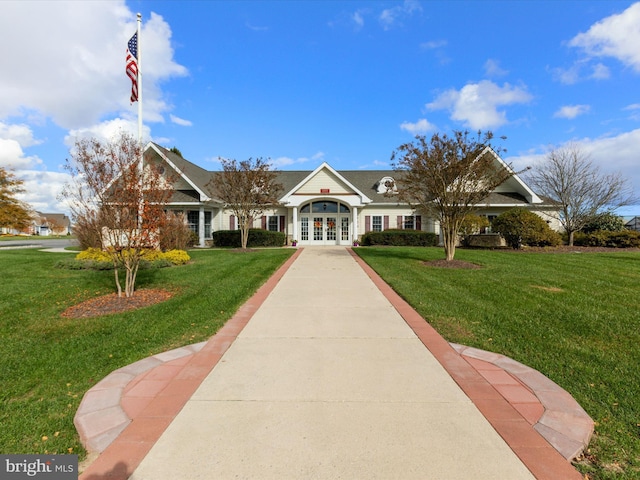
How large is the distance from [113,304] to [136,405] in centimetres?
454

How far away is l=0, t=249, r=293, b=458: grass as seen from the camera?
2.90 m

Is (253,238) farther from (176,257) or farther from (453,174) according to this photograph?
(453,174)

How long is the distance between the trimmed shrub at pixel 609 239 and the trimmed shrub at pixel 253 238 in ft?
63.9

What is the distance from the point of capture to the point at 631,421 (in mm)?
2893

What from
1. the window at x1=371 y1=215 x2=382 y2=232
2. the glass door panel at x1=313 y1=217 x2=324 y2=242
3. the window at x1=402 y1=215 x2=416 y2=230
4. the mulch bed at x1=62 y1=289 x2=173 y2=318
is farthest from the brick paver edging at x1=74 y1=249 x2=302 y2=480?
the window at x1=402 y1=215 x2=416 y2=230

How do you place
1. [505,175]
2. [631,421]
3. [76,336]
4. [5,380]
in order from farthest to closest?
[505,175] < [76,336] < [5,380] < [631,421]

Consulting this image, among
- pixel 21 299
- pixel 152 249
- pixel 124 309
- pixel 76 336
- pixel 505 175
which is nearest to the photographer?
pixel 76 336

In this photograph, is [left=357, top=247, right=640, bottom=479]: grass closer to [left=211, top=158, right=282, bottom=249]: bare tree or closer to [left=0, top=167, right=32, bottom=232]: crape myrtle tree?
[left=211, top=158, right=282, bottom=249]: bare tree

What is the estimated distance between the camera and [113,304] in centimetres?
686

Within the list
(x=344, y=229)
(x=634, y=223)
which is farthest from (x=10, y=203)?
(x=634, y=223)

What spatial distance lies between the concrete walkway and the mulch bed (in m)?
3.19

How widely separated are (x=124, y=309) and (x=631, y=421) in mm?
7646

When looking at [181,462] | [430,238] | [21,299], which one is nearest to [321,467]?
[181,462]

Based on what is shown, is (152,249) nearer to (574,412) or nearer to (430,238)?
(574,412)
